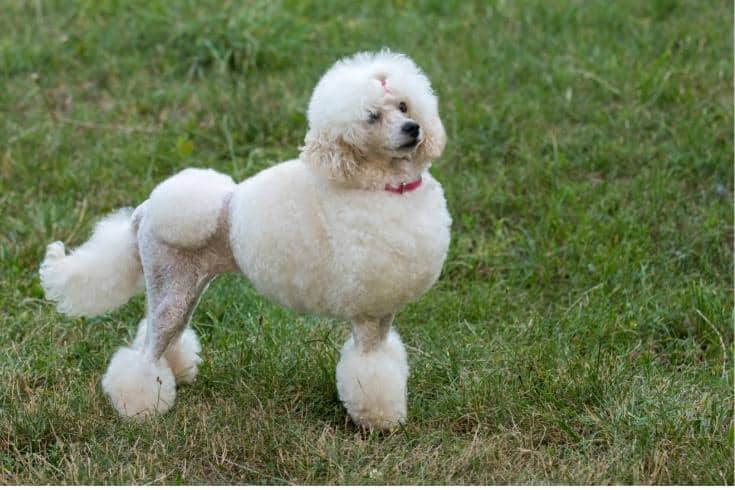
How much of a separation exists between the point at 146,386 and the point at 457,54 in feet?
11.8

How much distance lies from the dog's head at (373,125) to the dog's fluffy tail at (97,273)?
2.65ft

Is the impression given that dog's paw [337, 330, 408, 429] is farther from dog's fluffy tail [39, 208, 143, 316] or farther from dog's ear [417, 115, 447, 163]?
dog's fluffy tail [39, 208, 143, 316]

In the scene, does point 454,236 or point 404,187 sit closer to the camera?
point 404,187

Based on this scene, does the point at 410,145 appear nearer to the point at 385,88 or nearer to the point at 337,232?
the point at 385,88

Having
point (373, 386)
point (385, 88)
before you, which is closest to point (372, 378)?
point (373, 386)

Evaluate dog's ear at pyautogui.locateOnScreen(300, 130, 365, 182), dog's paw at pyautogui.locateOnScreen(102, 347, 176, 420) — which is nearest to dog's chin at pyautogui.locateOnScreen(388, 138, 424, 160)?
dog's ear at pyautogui.locateOnScreen(300, 130, 365, 182)

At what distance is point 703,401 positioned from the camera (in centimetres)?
355

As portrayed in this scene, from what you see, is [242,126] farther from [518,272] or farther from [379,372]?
[379,372]

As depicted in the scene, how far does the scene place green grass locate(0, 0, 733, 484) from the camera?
3318 millimetres

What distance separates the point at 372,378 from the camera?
3291mm

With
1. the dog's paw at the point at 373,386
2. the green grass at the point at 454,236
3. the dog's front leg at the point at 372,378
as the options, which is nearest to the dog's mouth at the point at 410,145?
the dog's front leg at the point at 372,378

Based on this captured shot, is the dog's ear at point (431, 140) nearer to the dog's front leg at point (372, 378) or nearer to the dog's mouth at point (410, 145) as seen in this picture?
the dog's mouth at point (410, 145)

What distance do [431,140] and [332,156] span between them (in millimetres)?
290

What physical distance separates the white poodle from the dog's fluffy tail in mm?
11
